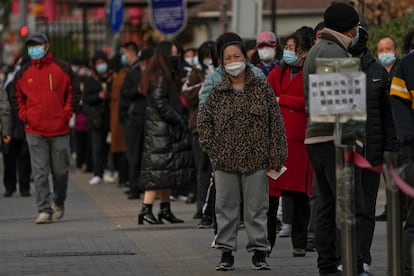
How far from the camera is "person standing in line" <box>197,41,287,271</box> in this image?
1138 centimetres

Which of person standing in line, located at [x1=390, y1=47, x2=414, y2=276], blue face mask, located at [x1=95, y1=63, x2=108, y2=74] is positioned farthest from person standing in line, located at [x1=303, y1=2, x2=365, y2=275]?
blue face mask, located at [x1=95, y1=63, x2=108, y2=74]

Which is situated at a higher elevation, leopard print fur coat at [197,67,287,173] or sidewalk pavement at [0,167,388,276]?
leopard print fur coat at [197,67,287,173]

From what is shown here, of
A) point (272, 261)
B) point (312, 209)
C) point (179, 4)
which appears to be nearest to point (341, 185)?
point (272, 261)

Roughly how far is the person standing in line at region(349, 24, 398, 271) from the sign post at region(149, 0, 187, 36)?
1254 cm

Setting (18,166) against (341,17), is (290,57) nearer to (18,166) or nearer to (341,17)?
(341,17)

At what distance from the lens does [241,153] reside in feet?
37.3

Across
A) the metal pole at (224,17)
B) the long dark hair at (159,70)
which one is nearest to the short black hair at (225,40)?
the long dark hair at (159,70)

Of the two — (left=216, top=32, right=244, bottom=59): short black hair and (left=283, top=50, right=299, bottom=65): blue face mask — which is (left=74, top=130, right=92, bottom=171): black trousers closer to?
(left=283, top=50, right=299, bottom=65): blue face mask

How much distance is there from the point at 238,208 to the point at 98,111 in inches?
493

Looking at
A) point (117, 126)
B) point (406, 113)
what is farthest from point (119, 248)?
point (117, 126)

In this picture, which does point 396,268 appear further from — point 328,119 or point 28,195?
point 28,195

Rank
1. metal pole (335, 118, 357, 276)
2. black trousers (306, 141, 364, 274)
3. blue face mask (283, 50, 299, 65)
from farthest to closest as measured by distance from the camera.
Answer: blue face mask (283, 50, 299, 65) → black trousers (306, 141, 364, 274) → metal pole (335, 118, 357, 276)

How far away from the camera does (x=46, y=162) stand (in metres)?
16.1

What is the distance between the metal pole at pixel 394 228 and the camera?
8.60 m
